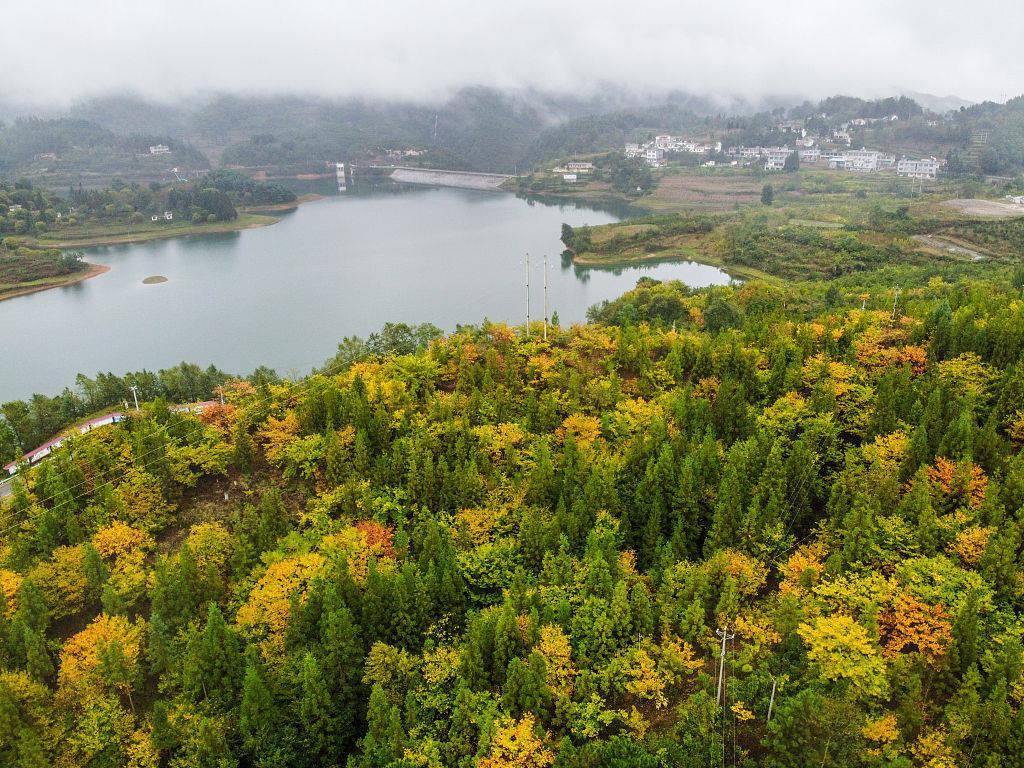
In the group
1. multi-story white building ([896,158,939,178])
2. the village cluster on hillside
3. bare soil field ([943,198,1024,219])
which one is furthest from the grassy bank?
multi-story white building ([896,158,939,178])

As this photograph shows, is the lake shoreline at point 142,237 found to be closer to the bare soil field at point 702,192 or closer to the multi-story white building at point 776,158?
the bare soil field at point 702,192

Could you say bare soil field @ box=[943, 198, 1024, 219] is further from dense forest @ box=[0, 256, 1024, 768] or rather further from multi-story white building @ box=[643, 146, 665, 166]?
multi-story white building @ box=[643, 146, 665, 166]

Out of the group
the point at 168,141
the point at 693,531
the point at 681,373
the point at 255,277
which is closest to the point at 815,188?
the point at 255,277

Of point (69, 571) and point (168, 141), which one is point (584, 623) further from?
point (168, 141)

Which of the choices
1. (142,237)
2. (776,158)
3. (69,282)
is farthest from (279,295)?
(776,158)

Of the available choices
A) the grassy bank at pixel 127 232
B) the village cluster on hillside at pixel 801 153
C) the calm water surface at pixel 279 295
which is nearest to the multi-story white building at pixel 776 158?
the village cluster on hillside at pixel 801 153

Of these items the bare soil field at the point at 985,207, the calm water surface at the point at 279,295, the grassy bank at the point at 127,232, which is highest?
the bare soil field at the point at 985,207

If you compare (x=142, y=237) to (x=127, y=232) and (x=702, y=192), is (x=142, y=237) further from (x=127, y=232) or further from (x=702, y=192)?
(x=702, y=192)
